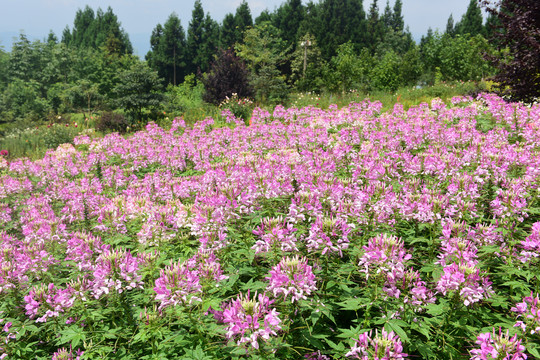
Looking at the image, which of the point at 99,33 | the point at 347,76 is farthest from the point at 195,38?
the point at 347,76

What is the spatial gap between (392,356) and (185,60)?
2214 inches

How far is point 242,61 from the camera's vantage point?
83.8ft

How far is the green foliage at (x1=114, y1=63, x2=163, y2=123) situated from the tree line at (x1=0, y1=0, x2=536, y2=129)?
2.8 inches

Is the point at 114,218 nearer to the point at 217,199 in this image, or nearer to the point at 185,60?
the point at 217,199

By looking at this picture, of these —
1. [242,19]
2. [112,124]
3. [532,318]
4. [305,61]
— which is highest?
[242,19]

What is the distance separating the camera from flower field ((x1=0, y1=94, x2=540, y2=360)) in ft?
8.21

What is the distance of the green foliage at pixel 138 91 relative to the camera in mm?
21859

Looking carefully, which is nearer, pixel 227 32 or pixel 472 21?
pixel 227 32

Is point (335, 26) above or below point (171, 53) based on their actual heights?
above

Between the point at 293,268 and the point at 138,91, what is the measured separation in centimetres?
2347

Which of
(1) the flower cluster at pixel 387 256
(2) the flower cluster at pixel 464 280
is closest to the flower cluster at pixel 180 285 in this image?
(1) the flower cluster at pixel 387 256

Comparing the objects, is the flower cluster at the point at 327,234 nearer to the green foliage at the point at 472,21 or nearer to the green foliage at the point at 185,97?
the green foliage at the point at 185,97

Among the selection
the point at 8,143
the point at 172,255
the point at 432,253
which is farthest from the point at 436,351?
the point at 8,143

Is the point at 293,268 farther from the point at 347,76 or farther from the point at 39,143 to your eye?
the point at 347,76
